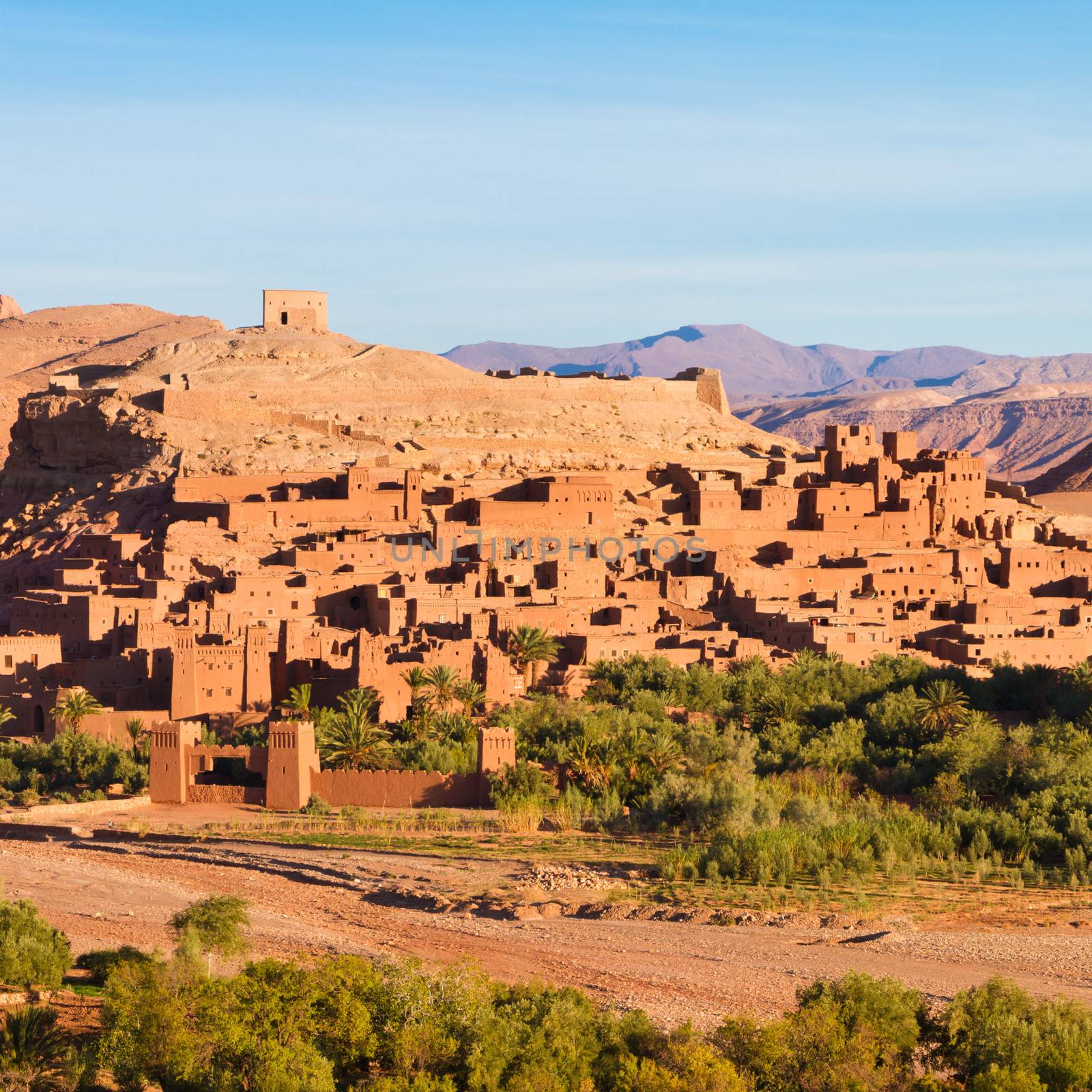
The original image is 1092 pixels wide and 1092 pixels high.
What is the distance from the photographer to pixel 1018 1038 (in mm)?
18562

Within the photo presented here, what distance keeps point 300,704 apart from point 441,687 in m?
2.51

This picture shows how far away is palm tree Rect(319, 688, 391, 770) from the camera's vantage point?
32.5m

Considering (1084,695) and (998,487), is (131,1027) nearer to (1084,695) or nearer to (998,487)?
(1084,695)

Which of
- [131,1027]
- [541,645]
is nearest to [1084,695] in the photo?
[541,645]

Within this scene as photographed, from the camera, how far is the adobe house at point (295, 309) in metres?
66.2

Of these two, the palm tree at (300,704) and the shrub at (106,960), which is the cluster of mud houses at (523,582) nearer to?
the palm tree at (300,704)

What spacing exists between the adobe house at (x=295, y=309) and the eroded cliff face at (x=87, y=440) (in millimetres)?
9596

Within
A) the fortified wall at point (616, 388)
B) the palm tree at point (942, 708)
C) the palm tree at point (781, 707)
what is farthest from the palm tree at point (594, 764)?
the fortified wall at point (616, 388)

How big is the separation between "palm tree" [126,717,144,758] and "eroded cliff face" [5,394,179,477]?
1745 centimetres

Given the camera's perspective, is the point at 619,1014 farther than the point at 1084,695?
No

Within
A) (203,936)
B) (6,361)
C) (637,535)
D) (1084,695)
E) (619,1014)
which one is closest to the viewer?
(619,1014)

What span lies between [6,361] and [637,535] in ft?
244

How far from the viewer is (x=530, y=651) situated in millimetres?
37594

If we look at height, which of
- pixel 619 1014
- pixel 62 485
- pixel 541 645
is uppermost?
pixel 62 485
